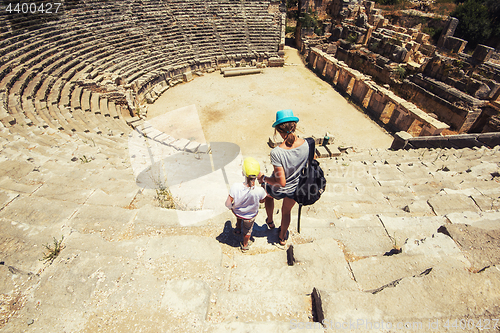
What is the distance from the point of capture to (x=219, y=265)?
276 centimetres

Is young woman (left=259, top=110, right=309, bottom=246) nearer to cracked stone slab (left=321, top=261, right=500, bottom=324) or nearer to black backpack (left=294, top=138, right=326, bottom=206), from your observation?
black backpack (left=294, top=138, right=326, bottom=206)

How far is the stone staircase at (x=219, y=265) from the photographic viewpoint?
2.00 metres

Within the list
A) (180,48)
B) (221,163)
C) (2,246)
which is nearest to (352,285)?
(2,246)

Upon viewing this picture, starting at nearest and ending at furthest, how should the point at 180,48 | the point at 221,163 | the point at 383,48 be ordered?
the point at 221,163, the point at 383,48, the point at 180,48

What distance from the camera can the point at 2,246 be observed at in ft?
8.55

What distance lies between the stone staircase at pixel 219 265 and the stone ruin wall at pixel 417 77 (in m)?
7.93

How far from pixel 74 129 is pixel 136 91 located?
5954 millimetres

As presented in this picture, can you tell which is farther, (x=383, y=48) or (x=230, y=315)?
(x=383, y=48)

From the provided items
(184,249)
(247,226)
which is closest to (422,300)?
(247,226)

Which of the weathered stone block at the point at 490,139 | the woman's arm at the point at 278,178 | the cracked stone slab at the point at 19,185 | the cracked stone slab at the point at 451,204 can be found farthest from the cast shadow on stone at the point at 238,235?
the weathered stone block at the point at 490,139

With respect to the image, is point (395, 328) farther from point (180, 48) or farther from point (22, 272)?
point (180, 48)

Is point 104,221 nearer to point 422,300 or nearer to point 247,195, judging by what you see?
point 247,195

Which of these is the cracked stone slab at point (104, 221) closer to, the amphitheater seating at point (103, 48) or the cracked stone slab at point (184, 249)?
the cracked stone slab at point (184, 249)

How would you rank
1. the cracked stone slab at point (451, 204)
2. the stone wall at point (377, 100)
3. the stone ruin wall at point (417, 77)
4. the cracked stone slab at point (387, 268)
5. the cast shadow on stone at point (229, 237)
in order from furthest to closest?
the stone ruin wall at point (417, 77), the stone wall at point (377, 100), the cracked stone slab at point (451, 204), the cast shadow on stone at point (229, 237), the cracked stone slab at point (387, 268)
